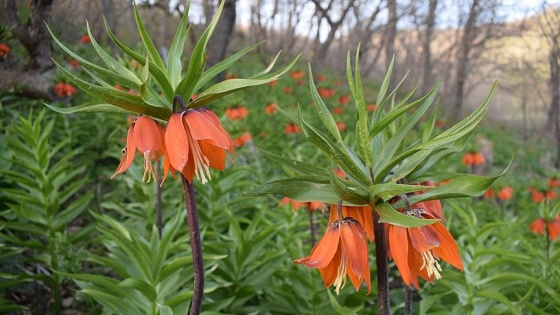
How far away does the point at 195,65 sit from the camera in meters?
1.08

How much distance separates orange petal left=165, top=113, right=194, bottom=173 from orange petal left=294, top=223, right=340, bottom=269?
33cm

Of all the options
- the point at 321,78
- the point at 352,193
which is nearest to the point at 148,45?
the point at 352,193

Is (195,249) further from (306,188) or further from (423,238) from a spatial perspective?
(423,238)

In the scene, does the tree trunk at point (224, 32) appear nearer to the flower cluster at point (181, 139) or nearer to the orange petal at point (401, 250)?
the flower cluster at point (181, 139)

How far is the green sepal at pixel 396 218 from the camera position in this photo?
2.82ft

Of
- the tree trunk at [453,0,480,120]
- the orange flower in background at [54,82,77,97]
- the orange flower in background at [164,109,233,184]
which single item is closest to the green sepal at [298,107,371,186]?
the orange flower in background at [164,109,233,184]

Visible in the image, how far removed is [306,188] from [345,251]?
0.15m

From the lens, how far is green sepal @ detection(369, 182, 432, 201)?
906 millimetres

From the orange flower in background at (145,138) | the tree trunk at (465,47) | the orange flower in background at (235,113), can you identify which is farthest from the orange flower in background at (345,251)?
the tree trunk at (465,47)

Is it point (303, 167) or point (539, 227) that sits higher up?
point (303, 167)

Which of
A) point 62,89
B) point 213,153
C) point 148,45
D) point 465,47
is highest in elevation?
point 465,47

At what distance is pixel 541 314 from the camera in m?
1.64

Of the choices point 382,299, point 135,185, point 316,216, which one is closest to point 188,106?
point 382,299

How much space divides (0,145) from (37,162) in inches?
16.1
